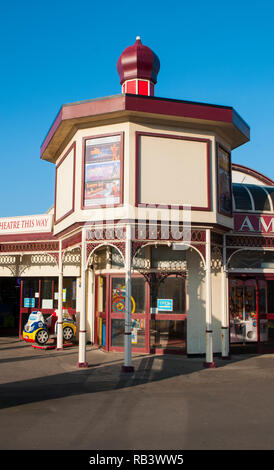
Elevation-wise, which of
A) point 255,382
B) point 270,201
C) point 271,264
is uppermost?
point 270,201

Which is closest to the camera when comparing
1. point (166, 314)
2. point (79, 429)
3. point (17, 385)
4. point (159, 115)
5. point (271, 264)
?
point (79, 429)

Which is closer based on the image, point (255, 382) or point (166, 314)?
point (255, 382)

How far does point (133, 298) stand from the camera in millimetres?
15805

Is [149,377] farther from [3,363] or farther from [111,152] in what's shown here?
[111,152]

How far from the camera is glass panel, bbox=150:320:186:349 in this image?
15.2 metres

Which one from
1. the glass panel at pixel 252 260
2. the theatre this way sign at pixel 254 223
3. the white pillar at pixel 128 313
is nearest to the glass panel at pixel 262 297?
the glass panel at pixel 252 260

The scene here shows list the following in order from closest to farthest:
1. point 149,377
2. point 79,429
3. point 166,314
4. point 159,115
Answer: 1. point 79,429
2. point 149,377
3. point 159,115
4. point 166,314

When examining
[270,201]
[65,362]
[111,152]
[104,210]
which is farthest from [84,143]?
[270,201]

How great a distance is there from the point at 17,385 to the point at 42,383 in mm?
597

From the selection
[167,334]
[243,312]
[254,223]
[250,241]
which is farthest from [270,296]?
[167,334]

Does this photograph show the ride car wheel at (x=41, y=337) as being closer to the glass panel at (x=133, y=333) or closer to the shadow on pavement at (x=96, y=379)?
the shadow on pavement at (x=96, y=379)

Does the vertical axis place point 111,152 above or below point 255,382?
above

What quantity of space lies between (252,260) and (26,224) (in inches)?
380

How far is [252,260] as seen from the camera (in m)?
16.5
